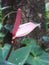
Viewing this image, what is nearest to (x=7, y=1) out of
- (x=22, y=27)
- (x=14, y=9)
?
(x=14, y=9)

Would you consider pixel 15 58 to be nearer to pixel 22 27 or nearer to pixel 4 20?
pixel 22 27

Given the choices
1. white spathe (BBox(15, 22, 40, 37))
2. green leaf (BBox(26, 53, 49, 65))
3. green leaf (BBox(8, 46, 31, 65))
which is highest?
white spathe (BBox(15, 22, 40, 37))

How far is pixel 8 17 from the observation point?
1469 mm

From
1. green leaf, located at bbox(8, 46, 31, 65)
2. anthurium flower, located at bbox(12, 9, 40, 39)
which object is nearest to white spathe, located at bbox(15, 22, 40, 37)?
anthurium flower, located at bbox(12, 9, 40, 39)

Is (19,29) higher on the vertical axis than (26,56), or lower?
higher

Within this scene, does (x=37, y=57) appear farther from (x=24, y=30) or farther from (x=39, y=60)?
(x=24, y=30)

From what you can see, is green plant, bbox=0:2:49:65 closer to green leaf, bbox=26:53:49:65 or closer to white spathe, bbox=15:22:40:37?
green leaf, bbox=26:53:49:65

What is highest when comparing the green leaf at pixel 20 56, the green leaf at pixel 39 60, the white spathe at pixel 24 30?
the white spathe at pixel 24 30

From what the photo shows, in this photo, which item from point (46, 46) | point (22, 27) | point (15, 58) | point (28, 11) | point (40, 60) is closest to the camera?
point (22, 27)

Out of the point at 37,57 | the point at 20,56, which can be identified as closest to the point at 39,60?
the point at 37,57

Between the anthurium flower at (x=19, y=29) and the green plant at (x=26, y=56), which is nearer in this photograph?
the anthurium flower at (x=19, y=29)

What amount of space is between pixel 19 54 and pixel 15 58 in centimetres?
2

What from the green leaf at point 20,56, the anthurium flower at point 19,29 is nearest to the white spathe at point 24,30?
the anthurium flower at point 19,29

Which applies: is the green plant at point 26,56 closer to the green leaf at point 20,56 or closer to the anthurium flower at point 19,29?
the green leaf at point 20,56
